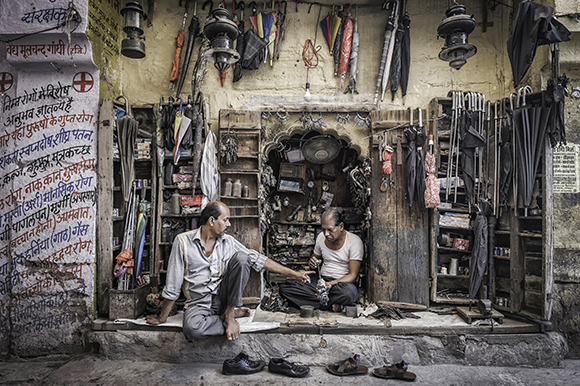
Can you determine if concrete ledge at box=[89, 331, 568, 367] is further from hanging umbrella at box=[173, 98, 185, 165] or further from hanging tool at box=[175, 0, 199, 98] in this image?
hanging tool at box=[175, 0, 199, 98]

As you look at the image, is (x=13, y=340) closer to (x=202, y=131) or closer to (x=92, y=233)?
(x=92, y=233)

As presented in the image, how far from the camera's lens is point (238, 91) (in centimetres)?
527

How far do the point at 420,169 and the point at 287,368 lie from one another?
2975mm

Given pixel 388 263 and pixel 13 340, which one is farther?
pixel 388 263

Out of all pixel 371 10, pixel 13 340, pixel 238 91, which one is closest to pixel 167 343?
pixel 13 340

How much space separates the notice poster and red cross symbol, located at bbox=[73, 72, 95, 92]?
232 inches

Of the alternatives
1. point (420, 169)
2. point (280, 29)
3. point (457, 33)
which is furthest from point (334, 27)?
point (420, 169)

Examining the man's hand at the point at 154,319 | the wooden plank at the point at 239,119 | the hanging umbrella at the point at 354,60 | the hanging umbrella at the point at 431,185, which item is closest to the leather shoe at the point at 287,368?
the man's hand at the point at 154,319

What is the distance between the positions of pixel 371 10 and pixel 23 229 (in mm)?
5526

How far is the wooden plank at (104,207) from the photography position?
444cm

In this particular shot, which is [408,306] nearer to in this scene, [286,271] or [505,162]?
[286,271]

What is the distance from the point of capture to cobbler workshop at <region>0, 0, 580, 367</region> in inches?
163

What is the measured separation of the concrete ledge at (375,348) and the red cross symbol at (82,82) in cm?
313

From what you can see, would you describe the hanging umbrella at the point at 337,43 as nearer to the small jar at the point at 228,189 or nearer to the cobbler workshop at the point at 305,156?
the cobbler workshop at the point at 305,156
